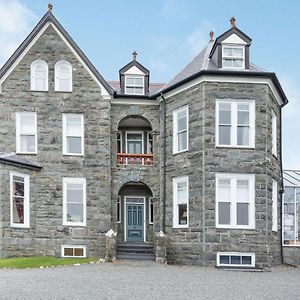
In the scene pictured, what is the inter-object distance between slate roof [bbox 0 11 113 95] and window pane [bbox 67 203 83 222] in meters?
5.80

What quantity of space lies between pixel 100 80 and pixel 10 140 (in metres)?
5.26

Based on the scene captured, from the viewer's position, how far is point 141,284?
15.0m

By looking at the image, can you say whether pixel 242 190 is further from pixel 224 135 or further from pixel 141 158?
pixel 141 158

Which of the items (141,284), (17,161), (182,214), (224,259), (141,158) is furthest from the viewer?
(141,158)

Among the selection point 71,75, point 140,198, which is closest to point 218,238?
point 140,198

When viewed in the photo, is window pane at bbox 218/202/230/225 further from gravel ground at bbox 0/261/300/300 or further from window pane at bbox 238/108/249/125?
window pane at bbox 238/108/249/125

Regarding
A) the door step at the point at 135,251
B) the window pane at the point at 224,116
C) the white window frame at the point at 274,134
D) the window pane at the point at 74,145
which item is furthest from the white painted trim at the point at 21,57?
the white window frame at the point at 274,134

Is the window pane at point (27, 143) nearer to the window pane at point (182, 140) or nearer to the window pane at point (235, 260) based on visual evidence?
the window pane at point (182, 140)

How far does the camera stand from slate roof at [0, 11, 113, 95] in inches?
966

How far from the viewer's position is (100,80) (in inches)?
981

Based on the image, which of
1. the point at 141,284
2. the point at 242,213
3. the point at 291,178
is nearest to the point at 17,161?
the point at 242,213

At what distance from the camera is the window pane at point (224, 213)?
22062 millimetres

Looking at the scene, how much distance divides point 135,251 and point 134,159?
4.53m

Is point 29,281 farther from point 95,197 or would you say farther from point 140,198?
point 140,198
